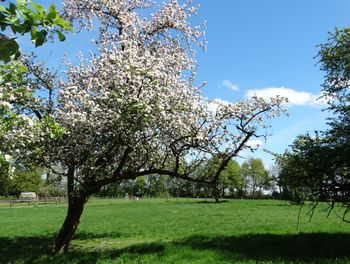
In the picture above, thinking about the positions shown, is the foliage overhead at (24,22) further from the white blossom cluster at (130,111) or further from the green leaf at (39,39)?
the white blossom cluster at (130,111)

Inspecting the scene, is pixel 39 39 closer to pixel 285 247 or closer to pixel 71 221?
pixel 71 221

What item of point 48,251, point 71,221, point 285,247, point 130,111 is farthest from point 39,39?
point 48,251

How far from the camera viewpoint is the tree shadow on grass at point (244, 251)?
12594 millimetres

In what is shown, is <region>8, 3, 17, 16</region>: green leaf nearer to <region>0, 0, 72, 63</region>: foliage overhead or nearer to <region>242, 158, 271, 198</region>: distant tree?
<region>0, 0, 72, 63</region>: foliage overhead

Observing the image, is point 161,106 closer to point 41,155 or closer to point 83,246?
point 41,155

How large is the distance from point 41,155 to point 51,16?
11190 millimetres

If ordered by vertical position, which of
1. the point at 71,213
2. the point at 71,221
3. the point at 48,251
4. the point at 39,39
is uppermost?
the point at 39,39

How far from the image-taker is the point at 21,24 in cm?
335

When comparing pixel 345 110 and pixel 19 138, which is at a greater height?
pixel 345 110

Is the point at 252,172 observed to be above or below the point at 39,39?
above

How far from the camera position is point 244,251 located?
1412cm

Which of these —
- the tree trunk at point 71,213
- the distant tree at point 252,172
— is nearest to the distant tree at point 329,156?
the tree trunk at point 71,213

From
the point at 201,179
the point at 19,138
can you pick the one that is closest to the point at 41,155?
the point at 19,138

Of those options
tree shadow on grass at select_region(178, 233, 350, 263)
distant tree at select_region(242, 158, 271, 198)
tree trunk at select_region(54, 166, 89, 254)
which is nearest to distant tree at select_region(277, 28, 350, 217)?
tree shadow on grass at select_region(178, 233, 350, 263)
